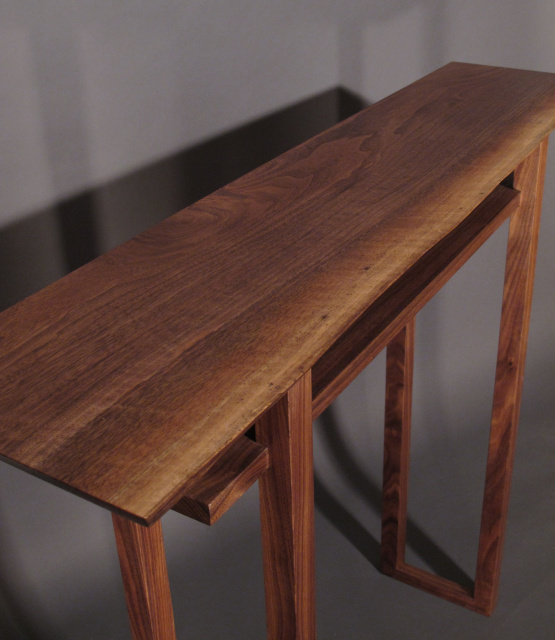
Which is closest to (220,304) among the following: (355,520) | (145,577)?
(145,577)

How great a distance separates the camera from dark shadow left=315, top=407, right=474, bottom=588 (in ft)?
7.47

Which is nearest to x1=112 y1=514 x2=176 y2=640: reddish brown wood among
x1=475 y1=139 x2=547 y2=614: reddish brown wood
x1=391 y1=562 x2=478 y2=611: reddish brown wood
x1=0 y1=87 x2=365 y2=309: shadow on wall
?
x1=0 y1=87 x2=365 y2=309: shadow on wall

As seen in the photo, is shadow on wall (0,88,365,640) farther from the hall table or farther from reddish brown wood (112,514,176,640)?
reddish brown wood (112,514,176,640)

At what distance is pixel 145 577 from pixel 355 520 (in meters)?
1.67

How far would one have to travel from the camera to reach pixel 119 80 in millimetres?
1603

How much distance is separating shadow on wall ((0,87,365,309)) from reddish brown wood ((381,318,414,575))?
1.82 feet

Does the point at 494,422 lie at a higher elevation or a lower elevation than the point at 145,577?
lower

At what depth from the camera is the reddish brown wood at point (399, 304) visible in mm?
1160

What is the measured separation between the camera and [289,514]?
3.41ft

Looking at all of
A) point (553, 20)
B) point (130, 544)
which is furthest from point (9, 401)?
point (553, 20)

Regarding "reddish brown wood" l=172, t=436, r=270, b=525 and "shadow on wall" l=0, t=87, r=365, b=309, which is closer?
"reddish brown wood" l=172, t=436, r=270, b=525

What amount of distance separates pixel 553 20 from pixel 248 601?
2.01 m

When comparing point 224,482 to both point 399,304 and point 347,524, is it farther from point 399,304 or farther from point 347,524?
point 347,524

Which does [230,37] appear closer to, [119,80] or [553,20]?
[119,80]
